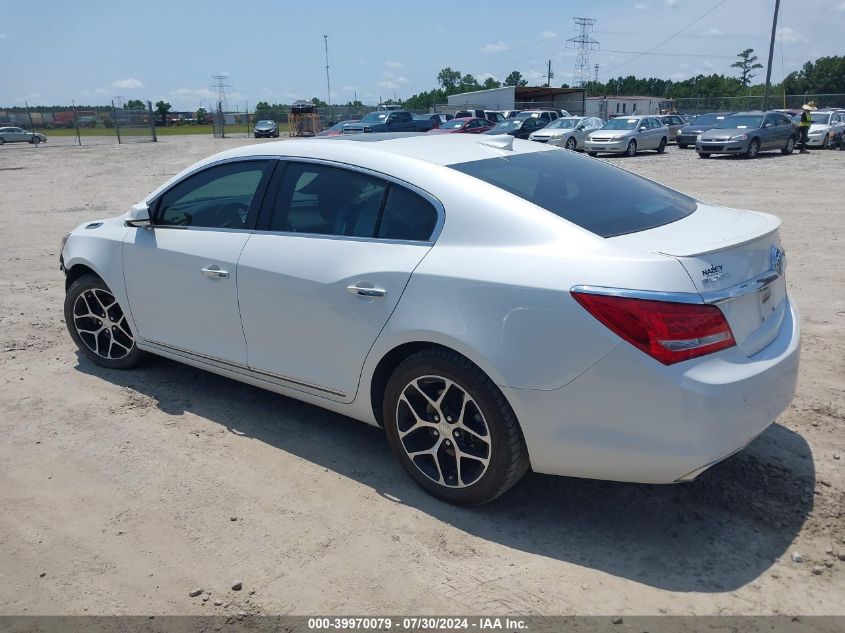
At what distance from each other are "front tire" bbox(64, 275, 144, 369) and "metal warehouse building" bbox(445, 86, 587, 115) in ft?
191

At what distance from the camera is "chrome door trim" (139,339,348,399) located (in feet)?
12.4

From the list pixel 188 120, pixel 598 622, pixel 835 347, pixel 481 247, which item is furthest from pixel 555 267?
pixel 188 120

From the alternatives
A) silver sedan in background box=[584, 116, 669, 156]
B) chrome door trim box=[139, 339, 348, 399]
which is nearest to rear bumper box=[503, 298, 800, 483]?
chrome door trim box=[139, 339, 348, 399]

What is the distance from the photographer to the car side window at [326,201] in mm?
3609

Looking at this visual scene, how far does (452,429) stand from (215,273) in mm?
1756

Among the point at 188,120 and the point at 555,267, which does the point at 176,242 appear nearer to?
the point at 555,267

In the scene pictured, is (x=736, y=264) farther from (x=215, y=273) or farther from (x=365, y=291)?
(x=215, y=273)

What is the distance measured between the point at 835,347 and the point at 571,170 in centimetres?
282

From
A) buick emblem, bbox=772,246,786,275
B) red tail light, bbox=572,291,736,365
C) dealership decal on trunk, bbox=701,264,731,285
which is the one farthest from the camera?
buick emblem, bbox=772,246,786,275

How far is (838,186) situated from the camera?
15195 millimetres

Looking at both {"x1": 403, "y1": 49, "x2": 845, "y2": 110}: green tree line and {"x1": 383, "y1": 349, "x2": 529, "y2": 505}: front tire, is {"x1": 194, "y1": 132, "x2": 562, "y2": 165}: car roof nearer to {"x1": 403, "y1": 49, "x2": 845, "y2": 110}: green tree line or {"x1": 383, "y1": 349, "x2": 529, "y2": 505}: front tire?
{"x1": 383, "y1": 349, "x2": 529, "y2": 505}: front tire

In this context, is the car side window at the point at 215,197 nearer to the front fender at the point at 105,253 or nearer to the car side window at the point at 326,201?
the car side window at the point at 326,201

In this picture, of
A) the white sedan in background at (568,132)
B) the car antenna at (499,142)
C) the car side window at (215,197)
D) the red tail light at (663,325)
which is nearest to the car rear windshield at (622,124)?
the white sedan in background at (568,132)

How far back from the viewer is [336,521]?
332cm
